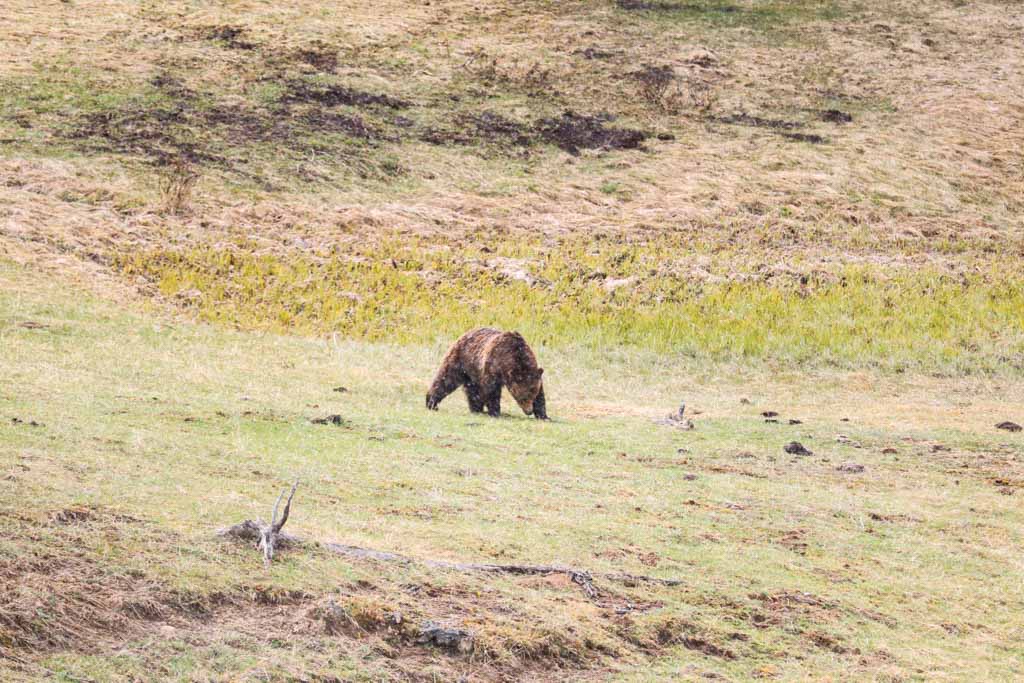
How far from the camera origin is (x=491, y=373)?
50.3 ft

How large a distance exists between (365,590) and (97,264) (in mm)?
20617

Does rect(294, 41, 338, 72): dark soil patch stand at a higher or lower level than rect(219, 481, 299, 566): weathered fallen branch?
higher

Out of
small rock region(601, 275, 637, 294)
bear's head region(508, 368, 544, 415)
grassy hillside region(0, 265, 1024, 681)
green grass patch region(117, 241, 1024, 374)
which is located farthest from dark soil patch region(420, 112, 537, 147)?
bear's head region(508, 368, 544, 415)

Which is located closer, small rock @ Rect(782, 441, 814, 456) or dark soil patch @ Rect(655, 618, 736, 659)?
dark soil patch @ Rect(655, 618, 736, 659)

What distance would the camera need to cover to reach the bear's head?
15.2m

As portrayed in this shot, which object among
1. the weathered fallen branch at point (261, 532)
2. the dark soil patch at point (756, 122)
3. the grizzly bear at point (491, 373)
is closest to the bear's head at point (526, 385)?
the grizzly bear at point (491, 373)

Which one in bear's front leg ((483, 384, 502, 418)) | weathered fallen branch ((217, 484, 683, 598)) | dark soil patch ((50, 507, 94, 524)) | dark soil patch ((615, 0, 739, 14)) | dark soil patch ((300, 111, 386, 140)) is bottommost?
bear's front leg ((483, 384, 502, 418))

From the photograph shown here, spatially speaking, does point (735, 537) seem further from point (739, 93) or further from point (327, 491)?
point (739, 93)

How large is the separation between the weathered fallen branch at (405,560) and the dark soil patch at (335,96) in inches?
1240

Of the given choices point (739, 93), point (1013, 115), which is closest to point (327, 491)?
point (739, 93)

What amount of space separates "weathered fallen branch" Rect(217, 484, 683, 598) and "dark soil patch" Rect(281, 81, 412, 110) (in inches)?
1240

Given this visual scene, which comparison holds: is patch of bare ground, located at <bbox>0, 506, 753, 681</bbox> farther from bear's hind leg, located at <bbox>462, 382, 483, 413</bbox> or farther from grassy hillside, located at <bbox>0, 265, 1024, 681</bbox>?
bear's hind leg, located at <bbox>462, 382, 483, 413</bbox>

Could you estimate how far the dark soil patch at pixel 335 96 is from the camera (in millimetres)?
37562

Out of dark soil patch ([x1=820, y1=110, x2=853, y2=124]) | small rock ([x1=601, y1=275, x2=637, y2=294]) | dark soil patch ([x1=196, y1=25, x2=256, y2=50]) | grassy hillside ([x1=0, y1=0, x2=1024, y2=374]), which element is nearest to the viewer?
grassy hillside ([x1=0, y1=0, x2=1024, y2=374])
